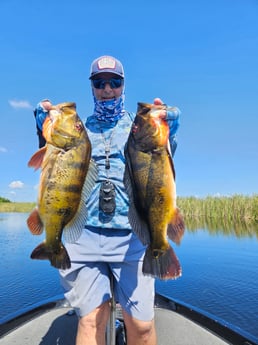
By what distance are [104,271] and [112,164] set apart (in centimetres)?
107

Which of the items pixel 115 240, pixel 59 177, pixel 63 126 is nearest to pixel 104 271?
pixel 115 240

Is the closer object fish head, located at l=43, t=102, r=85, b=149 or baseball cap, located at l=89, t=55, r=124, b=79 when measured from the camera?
fish head, located at l=43, t=102, r=85, b=149

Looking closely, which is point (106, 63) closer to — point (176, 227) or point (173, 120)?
point (173, 120)

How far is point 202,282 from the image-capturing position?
9.23m

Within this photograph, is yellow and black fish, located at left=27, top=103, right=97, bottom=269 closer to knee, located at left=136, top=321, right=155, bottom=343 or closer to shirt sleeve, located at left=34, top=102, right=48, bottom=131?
shirt sleeve, located at left=34, top=102, right=48, bottom=131

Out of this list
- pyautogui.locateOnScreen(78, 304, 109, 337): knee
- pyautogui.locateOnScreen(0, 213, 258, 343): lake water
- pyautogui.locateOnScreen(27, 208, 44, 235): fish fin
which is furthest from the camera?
pyautogui.locateOnScreen(0, 213, 258, 343): lake water

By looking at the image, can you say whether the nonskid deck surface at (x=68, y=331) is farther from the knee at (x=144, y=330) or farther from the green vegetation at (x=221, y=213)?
the green vegetation at (x=221, y=213)

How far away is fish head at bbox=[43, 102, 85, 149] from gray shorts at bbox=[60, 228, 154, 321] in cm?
91

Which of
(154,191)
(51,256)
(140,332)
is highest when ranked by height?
(154,191)

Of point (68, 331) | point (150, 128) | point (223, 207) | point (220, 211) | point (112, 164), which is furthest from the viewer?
point (220, 211)

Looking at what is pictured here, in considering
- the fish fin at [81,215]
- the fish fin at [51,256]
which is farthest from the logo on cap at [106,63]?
the fish fin at [51,256]

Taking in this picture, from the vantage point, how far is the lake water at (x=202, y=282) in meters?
7.09

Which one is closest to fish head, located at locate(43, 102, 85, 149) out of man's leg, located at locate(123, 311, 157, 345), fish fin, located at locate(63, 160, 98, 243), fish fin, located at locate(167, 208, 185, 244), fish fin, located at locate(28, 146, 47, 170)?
fish fin, located at locate(28, 146, 47, 170)

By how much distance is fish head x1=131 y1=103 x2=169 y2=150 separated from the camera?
274cm
